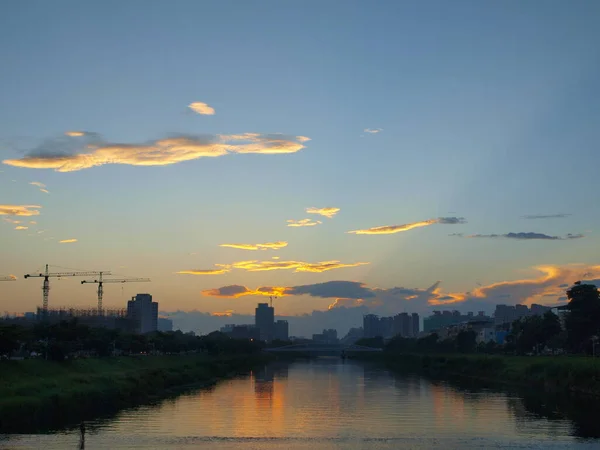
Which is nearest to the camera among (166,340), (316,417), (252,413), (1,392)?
(1,392)

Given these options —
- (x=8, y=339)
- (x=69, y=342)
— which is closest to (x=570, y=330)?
(x=69, y=342)

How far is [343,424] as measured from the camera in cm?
5091

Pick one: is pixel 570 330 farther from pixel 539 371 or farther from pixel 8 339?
pixel 8 339

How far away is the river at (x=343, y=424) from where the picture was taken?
41.3m

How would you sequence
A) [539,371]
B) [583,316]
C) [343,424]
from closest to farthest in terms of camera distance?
[343,424] → [539,371] → [583,316]

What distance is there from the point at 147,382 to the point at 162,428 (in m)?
34.4

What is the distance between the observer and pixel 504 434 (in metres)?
46.0

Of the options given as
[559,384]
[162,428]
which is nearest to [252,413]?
[162,428]

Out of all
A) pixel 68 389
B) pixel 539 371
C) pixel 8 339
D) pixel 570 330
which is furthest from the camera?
pixel 570 330

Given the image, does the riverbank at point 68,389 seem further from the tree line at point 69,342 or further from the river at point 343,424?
the river at point 343,424

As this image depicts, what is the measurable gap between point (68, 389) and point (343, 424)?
25.2 metres

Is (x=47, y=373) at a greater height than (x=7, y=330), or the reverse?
(x=7, y=330)

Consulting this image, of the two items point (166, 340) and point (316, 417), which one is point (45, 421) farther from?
point (166, 340)

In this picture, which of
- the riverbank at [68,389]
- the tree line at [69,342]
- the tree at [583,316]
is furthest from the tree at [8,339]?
the tree at [583,316]
